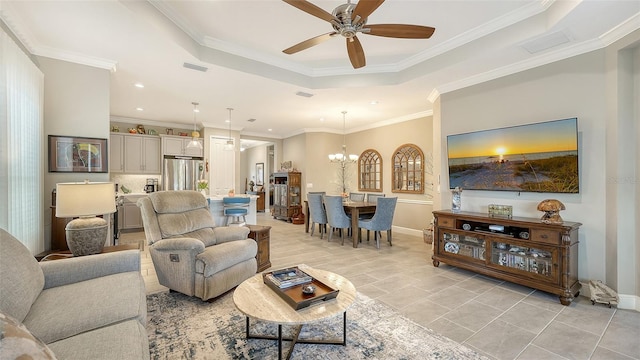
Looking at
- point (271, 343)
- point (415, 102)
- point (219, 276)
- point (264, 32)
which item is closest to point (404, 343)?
point (271, 343)

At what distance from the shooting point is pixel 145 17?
8.22 ft

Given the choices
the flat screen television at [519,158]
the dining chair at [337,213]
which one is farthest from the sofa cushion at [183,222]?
Answer: the flat screen television at [519,158]

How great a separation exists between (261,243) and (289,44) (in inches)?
105

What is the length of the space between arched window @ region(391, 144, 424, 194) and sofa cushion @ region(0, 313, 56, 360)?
595cm

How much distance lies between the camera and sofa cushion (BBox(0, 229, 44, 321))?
1.31 meters

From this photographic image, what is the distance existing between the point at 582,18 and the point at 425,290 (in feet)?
10.1

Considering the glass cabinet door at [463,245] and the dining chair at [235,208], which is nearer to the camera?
the glass cabinet door at [463,245]

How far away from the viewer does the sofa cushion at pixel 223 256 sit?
257 cm

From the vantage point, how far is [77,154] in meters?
3.21

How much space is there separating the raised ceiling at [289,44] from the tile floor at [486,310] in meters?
2.72

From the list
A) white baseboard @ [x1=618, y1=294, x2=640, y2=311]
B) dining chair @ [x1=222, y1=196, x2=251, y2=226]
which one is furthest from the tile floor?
dining chair @ [x1=222, y1=196, x2=251, y2=226]

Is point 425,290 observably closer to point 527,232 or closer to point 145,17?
point 527,232

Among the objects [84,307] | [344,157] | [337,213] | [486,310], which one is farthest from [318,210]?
[84,307]

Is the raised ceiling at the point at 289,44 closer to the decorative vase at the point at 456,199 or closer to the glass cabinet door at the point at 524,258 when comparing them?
the decorative vase at the point at 456,199
